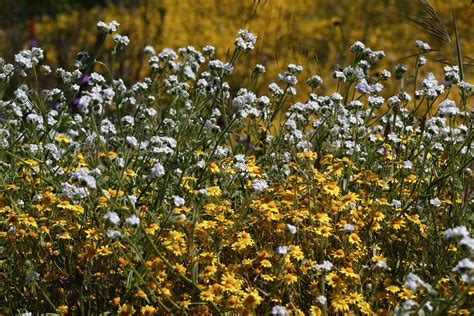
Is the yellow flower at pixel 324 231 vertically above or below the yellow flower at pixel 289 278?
above

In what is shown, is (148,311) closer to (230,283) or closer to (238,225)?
(230,283)

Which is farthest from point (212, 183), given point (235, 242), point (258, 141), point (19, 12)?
point (19, 12)

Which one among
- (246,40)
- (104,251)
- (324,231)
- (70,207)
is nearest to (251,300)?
(324,231)

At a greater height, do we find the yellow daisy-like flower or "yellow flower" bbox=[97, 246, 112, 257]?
the yellow daisy-like flower

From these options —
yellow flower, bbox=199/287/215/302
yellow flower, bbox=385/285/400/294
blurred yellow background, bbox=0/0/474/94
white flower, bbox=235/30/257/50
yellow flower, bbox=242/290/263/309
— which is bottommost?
yellow flower, bbox=199/287/215/302

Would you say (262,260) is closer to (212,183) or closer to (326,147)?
(212,183)

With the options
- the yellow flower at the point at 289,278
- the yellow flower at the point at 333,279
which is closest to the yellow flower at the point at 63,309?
the yellow flower at the point at 289,278

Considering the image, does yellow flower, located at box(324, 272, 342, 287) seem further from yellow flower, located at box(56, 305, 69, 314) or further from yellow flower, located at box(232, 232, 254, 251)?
yellow flower, located at box(56, 305, 69, 314)

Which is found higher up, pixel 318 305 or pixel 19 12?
pixel 19 12

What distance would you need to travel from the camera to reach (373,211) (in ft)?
9.07

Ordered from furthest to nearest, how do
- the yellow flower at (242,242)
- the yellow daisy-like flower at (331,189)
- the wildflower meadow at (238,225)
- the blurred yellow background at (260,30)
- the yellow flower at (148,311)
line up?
the blurred yellow background at (260,30)
the yellow daisy-like flower at (331,189)
the yellow flower at (242,242)
the wildflower meadow at (238,225)
the yellow flower at (148,311)

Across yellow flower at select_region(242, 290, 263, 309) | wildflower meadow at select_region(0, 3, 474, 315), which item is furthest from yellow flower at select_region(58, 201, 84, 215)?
yellow flower at select_region(242, 290, 263, 309)

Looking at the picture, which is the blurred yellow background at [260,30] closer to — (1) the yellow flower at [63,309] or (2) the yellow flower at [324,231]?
(2) the yellow flower at [324,231]

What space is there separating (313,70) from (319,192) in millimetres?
3904
